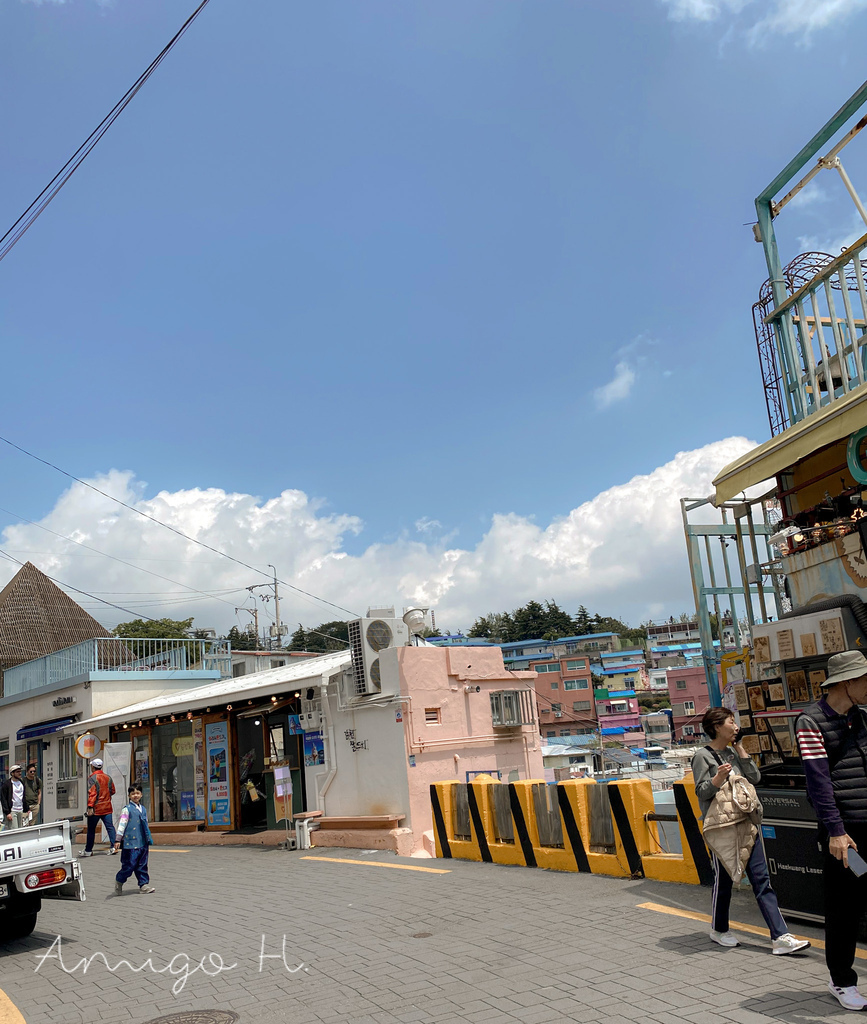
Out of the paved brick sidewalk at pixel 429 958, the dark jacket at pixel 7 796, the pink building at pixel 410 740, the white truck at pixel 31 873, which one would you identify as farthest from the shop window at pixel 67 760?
the white truck at pixel 31 873

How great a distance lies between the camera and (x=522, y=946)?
6.43 m

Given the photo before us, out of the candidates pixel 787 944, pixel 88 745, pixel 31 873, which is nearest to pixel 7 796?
pixel 88 745

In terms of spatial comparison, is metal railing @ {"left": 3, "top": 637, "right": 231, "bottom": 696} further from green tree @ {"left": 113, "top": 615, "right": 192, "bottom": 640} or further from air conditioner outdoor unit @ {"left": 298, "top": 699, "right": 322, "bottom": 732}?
green tree @ {"left": 113, "top": 615, "right": 192, "bottom": 640}

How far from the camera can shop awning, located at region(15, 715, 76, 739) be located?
82.6ft

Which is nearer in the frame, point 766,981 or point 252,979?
point 766,981

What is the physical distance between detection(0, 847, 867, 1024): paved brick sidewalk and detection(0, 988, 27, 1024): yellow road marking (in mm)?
68

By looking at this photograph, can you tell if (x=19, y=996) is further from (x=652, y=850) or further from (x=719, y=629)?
(x=719, y=629)

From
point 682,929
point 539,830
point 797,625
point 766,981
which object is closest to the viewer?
point 766,981

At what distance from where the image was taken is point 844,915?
4.35m

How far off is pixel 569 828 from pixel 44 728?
22404 millimetres

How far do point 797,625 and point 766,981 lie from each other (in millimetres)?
3453

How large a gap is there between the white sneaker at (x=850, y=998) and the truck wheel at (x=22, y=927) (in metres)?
7.96

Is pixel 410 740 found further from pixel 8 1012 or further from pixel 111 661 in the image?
pixel 111 661

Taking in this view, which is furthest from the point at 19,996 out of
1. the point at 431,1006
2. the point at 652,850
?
the point at 652,850
